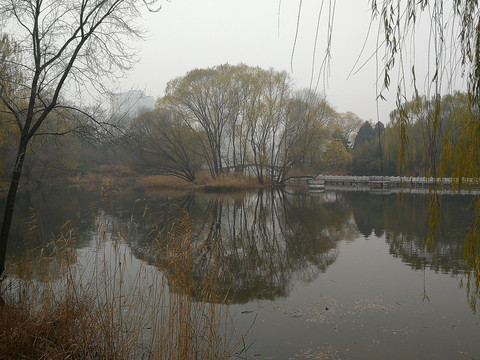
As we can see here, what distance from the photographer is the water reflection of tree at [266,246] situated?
659cm

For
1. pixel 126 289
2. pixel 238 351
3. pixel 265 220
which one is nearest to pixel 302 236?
pixel 265 220

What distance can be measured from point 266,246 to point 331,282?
3.21 m

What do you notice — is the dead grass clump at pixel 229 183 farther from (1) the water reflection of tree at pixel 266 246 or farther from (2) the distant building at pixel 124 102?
(2) the distant building at pixel 124 102

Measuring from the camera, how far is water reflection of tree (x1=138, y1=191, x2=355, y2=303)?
6590mm

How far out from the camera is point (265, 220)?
14961 millimetres

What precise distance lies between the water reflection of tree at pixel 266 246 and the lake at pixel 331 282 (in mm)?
35

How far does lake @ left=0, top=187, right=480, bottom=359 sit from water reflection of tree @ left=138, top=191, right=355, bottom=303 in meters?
0.03

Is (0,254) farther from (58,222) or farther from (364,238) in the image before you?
(364,238)

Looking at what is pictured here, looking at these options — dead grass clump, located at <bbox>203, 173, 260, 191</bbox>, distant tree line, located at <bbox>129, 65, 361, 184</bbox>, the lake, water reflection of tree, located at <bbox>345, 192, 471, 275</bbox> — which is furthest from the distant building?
distant tree line, located at <bbox>129, 65, 361, 184</bbox>

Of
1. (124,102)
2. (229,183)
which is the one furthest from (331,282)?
(229,183)

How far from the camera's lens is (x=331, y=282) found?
277 inches

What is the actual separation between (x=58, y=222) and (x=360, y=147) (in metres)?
37.0

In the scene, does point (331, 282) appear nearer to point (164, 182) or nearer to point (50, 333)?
point (50, 333)

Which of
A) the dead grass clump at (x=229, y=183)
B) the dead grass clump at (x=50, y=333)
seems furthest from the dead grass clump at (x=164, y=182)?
A: the dead grass clump at (x=50, y=333)
